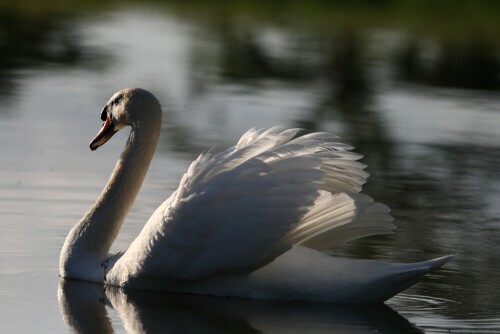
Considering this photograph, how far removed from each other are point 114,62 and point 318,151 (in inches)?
482

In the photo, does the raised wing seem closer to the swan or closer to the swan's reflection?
the swan

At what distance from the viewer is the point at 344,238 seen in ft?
24.9

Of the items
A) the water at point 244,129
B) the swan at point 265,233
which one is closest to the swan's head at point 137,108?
the swan at point 265,233

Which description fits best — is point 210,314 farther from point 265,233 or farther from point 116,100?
point 116,100

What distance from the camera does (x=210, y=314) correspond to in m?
6.92

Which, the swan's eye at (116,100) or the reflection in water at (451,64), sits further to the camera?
the reflection in water at (451,64)

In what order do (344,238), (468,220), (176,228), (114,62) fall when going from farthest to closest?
(114,62)
(468,220)
(344,238)
(176,228)

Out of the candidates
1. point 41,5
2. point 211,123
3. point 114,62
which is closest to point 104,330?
point 211,123

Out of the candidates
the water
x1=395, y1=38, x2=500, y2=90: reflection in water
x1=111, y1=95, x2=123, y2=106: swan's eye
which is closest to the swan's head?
x1=111, y1=95, x2=123, y2=106: swan's eye

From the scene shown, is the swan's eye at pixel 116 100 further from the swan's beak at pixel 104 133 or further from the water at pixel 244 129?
the water at pixel 244 129

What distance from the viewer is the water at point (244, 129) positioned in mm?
7008

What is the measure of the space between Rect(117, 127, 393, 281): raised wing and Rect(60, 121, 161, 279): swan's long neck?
50 centimetres

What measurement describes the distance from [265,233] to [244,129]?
681cm

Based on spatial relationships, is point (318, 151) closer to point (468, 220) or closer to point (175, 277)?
point (175, 277)
